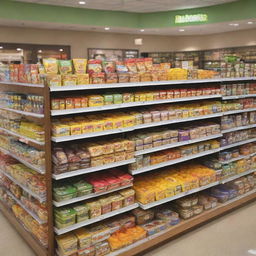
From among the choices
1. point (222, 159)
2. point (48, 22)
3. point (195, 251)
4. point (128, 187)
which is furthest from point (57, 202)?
point (48, 22)

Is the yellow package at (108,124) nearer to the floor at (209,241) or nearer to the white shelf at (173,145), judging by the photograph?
the white shelf at (173,145)

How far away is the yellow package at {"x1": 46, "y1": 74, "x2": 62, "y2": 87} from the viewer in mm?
2711

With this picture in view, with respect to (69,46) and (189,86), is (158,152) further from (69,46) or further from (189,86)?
(69,46)

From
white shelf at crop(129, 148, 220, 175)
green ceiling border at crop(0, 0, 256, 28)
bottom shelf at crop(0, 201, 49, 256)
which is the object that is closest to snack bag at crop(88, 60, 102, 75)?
white shelf at crop(129, 148, 220, 175)

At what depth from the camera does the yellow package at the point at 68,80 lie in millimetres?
2811

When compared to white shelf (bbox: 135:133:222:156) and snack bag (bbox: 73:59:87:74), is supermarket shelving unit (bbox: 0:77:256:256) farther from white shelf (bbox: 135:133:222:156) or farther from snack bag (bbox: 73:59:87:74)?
snack bag (bbox: 73:59:87:74)

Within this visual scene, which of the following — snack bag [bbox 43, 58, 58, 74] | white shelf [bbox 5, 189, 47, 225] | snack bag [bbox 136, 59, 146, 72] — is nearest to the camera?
snack bag [bbox 43, 58, 58, 74]

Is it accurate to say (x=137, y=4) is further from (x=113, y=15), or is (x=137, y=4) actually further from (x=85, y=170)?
(x=85, y=170)

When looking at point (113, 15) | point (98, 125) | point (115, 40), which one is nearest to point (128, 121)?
point (98, 125)

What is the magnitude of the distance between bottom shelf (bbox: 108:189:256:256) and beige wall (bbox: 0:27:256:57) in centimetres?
617

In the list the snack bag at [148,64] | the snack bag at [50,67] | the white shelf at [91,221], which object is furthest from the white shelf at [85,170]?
the snack bag at [148,64]

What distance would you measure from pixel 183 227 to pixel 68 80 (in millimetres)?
2186

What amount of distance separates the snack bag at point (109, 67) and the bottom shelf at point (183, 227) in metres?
1.86

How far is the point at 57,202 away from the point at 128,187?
862 mm
